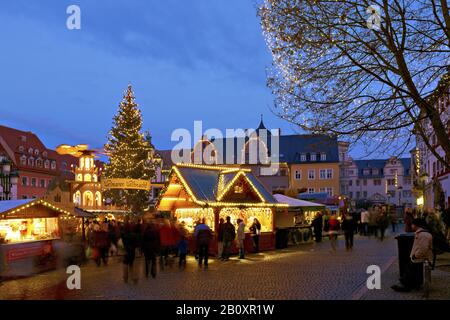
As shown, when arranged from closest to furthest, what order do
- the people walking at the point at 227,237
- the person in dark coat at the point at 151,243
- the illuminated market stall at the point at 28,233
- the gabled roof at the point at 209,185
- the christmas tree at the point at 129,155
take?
1. the person in dark coat at the point at 151,243
2. the illuminated market stall at the point at 28,233
3. the people walking at the point at 227,237
4. the gabled roof at the point at 209,185
5. the christmas tree at the point at 129,155

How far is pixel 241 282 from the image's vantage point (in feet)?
48.2

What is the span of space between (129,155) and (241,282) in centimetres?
3481

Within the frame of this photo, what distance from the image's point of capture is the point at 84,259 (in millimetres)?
21453

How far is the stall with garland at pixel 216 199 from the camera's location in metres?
24.8

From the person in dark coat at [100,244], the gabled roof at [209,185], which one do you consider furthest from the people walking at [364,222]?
the person in dark coat at [100,244]

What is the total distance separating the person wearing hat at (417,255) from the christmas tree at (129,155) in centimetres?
3654

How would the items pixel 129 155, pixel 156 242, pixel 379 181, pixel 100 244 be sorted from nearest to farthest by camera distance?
pixel 156 242, pixel 100 244, pixel 129 155, pixel 379 181

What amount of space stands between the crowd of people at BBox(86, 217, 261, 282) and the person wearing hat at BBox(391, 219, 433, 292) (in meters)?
7.11

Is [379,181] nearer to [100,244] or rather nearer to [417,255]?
[100,244]

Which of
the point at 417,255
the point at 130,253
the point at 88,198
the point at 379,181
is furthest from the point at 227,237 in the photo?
the point at 379,181

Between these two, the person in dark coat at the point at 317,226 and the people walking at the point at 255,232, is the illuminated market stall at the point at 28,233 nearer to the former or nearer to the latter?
the people walking at the point at 255,232
